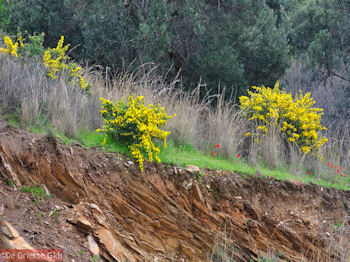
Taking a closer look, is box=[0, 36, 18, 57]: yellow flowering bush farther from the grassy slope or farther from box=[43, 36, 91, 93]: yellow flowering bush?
the grassy slope

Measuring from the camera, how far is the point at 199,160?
7.76m

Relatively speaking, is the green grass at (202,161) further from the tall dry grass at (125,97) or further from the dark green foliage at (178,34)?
the dark green foliage at (178,34)

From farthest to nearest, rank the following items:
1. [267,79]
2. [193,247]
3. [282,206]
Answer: [267,79] → [282,206] → [193,247]

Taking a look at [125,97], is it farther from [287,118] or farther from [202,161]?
[287,118]

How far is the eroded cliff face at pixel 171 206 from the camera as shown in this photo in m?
5.65

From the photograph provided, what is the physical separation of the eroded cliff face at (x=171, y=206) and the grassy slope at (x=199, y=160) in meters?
0.19

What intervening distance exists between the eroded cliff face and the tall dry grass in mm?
865

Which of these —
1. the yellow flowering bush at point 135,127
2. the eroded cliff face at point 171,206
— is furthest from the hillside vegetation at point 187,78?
the eroded cliff face at point 171,206

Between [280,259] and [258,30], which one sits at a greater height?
[258,30]

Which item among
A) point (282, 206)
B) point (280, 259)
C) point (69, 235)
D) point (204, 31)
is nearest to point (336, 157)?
point (282, 206)

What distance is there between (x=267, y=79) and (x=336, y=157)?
3.48 m

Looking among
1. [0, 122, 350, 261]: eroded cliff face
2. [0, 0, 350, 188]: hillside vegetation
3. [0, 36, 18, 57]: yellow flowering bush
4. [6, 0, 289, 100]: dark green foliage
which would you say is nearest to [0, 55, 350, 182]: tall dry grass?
[0, 0, 350, 188]: hillside vegetation

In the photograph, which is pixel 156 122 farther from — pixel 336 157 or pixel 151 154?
pixel 336 157

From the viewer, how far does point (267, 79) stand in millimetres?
12609
